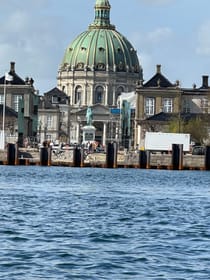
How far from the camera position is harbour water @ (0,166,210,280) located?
4394cm

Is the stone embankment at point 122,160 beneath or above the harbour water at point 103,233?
above

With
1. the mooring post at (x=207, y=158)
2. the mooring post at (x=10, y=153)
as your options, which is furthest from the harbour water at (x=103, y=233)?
the mooring post at (x=207, y=158)

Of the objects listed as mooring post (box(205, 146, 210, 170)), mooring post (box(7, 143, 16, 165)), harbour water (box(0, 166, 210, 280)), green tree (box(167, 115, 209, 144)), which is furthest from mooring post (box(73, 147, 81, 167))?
harbour water (box(0, 166, 210, 280))

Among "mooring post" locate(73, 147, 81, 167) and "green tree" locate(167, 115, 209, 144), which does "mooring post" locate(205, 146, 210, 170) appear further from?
"green tree" locate(167, 115, 209, 144)

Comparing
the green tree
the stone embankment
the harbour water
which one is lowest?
the harbour water

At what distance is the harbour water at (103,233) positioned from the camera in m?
43.9

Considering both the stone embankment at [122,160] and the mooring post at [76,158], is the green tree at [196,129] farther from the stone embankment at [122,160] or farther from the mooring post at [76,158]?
the mooring post at [76,158]

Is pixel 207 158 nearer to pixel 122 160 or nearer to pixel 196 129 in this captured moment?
pixel 122 160

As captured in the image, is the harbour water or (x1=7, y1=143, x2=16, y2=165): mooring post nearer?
the harbour water

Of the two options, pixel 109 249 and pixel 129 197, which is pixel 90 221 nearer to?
pixel 109 249

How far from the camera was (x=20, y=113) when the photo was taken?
629 ft

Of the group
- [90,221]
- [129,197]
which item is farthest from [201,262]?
[129,197]

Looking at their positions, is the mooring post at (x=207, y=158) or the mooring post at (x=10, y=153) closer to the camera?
the mooring post at (x=10, y=153)

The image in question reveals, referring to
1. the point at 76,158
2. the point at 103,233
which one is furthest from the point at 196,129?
the point at 103,233
